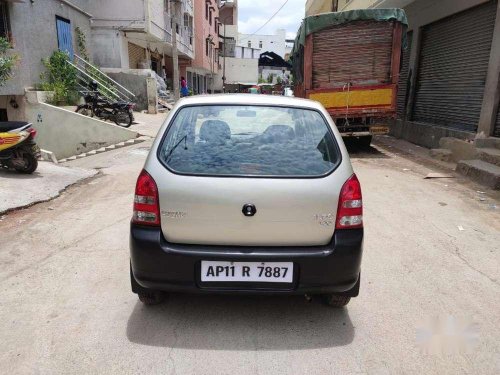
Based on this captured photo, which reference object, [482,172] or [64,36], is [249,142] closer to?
[482,172]

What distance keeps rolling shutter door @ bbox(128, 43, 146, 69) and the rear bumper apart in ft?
64.5

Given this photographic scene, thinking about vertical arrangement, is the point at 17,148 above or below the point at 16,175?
above

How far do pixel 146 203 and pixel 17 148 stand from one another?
5400 millimetres

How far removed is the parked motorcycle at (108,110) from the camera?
13052 millimetres

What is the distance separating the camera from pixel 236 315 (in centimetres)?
286

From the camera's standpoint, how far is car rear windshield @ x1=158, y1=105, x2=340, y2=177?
2531 millimetres

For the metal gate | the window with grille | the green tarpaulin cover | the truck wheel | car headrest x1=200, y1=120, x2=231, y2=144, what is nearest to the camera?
car headrest x1=200, y1=120, x2=231, y2=144

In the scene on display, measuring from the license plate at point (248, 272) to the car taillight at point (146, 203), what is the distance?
1.39 ft

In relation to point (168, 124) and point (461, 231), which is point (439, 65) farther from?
point (168, 124)

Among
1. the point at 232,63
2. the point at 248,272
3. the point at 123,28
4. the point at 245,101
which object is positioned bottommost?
the point at 248,272

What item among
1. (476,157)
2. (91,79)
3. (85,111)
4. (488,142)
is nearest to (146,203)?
(476,157)

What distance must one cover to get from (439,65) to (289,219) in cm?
1079

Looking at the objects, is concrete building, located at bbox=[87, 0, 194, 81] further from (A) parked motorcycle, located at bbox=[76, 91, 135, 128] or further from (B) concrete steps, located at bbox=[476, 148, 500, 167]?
(B) concrete steps, located at bbox=[476, 148, 500, 167]

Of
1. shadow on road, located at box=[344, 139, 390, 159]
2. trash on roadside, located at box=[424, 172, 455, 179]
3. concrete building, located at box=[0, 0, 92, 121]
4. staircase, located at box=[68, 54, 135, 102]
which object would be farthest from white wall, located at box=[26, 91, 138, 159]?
trash on roadside, located at box=[424, 172, 455, 179]
